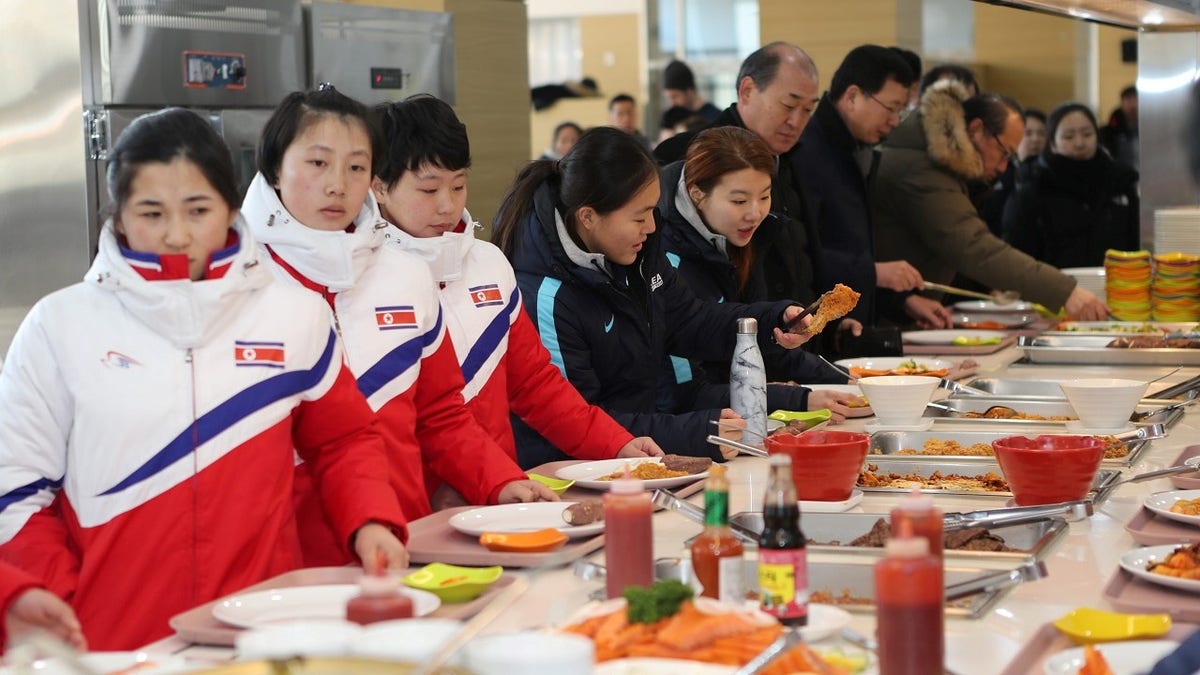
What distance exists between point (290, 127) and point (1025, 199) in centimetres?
593

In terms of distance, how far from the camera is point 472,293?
3084 millimetres

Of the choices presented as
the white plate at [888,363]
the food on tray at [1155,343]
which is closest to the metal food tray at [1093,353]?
the food on tray at [1155,343]

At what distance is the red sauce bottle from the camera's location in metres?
1.58

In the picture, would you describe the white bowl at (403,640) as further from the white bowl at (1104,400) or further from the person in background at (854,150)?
the person in background at (854,150)

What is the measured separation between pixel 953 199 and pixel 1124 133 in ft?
12.9

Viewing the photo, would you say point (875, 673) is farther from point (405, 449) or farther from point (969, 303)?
point (969, 303)

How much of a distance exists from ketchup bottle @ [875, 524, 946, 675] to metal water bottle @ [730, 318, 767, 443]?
5.20 feet

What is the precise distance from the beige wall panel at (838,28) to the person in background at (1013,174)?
998mm

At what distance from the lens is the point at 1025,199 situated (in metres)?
7.78

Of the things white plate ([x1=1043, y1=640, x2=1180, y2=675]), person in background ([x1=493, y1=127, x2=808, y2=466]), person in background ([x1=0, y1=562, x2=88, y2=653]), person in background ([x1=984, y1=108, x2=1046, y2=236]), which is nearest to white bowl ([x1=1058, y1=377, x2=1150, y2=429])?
person in background ([x1=493, y1=127, x2=808, y2=466])

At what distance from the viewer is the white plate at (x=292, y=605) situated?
185 cm

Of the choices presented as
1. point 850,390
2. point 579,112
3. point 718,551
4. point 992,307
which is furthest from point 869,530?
point 579,112

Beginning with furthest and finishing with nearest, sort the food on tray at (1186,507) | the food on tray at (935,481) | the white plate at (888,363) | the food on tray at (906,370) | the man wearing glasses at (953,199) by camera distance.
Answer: the man wearing glasses at (953,199) < the white plate at (888,363) < the food on tray at (906,370) < the food on tray at (935,481) < the food on tray at (1186,507)

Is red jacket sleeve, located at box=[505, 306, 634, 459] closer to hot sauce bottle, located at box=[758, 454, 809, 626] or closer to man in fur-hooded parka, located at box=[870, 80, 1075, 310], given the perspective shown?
hot sauce bottle, located at box=[758, 454, 809, 626]
